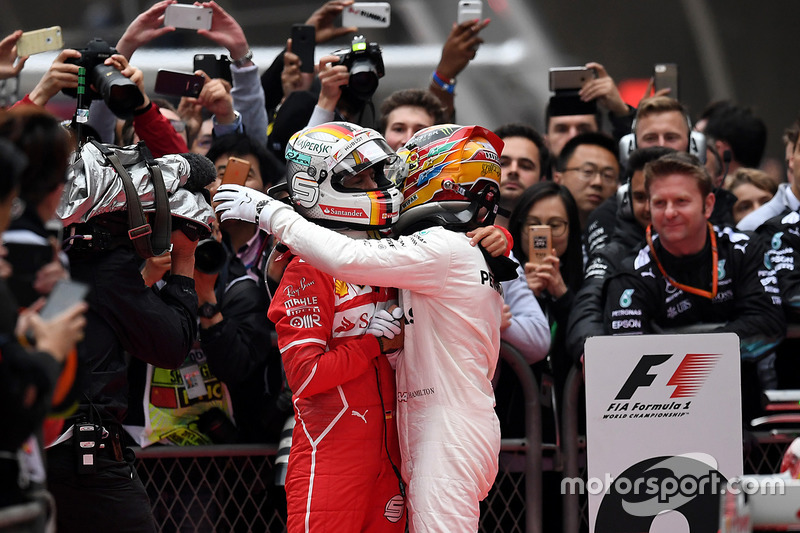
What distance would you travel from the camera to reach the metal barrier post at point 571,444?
4.42 metres

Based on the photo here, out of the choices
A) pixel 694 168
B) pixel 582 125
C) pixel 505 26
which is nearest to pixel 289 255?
pixel 694 168

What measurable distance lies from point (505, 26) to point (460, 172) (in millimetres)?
9730

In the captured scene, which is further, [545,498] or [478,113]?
[478,113]

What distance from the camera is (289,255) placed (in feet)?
12.5

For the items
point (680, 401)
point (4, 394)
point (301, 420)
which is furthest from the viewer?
point (680, 401)

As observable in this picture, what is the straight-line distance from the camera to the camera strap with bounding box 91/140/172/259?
11.5 ft

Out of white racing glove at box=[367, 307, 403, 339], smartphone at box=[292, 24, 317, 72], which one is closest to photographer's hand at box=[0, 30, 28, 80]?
smartphone at box=[292, 24, 317, 72]

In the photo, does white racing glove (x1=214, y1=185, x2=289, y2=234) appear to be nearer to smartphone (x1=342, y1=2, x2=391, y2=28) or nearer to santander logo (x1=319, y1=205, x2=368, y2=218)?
santander logo (x1=319, y1=205, x2=368, y2=218)

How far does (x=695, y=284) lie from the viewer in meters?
4.58

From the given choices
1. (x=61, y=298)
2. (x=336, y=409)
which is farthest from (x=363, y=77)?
(x=61, y=298)

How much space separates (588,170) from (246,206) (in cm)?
270

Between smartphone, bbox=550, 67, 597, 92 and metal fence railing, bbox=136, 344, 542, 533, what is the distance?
2070mm

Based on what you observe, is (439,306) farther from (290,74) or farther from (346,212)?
(290,74)

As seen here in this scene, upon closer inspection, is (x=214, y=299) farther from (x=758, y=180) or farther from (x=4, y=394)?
(x=758, y=180)
